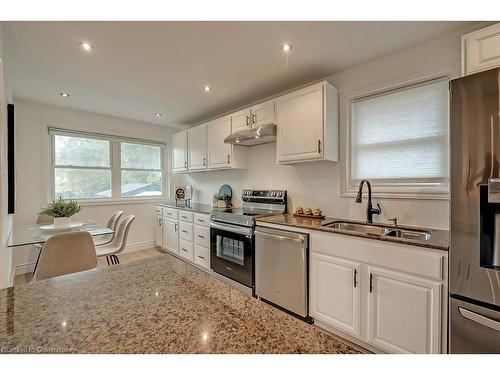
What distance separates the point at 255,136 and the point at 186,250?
2.07 m

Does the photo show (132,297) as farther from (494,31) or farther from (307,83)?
(307,83)

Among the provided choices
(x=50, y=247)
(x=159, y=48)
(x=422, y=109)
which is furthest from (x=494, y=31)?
(x=50, y=247)

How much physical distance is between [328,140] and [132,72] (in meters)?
2.16

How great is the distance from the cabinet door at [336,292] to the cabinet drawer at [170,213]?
2.60 metres

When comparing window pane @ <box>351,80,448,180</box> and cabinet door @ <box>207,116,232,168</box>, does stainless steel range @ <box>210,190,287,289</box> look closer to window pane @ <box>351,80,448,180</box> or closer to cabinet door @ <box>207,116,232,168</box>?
cabinet door @ <box>207,116,232,168</box>

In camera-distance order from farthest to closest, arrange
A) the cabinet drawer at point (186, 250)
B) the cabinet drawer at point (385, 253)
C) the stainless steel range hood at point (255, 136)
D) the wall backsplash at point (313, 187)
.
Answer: the cabinet drawer at point (186, 250)
the stainless steel range hood at point (255, 136)
the wall backsplash at point (313, 187)
the cabinet drawer at point (385, 253)

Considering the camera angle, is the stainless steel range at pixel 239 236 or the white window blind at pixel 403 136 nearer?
the white window blind at pixel 403 136

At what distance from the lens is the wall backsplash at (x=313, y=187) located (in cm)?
201

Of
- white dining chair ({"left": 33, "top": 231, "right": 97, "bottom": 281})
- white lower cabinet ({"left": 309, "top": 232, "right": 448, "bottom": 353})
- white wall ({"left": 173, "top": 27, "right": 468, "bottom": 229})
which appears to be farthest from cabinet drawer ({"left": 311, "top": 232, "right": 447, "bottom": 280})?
white dining chair ({"left": 33, "top": 231, "right": 97, "bottom": 281})

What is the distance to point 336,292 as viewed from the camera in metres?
1.89

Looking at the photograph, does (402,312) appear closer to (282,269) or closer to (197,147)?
(282,269)

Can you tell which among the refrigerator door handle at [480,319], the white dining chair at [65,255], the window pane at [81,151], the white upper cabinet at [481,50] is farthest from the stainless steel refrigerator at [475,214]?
the window pane at [81,151]

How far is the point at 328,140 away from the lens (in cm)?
236

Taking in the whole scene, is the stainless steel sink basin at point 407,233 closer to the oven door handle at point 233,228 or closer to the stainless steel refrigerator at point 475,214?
the stainless steel refrigerator at point 475,214
